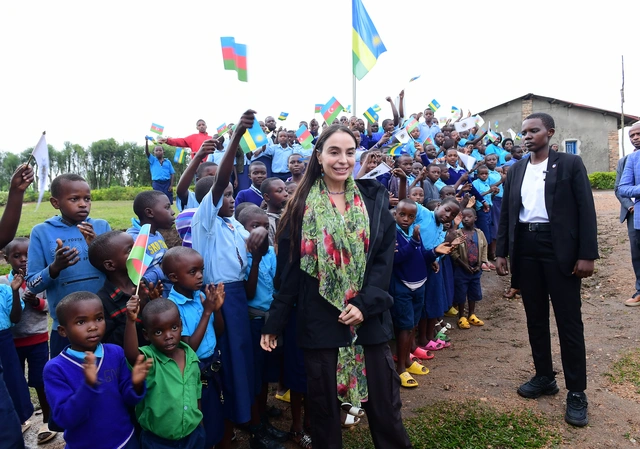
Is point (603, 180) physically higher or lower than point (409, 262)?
higher

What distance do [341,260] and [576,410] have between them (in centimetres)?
242

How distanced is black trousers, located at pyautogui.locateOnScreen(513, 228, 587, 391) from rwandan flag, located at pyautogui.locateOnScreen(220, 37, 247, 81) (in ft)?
8.45

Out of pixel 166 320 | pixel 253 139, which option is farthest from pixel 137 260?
pixel 253 139

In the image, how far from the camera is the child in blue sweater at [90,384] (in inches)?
83.4

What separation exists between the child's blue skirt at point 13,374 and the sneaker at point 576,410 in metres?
4.03

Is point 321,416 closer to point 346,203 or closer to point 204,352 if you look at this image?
point 204,352

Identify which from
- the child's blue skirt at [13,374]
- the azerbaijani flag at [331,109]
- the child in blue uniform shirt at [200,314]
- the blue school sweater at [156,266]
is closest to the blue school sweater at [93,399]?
the child in blue uniform shirt at [200,314]

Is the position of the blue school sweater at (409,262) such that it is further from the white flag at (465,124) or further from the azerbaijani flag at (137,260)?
the white flag at (465,124)

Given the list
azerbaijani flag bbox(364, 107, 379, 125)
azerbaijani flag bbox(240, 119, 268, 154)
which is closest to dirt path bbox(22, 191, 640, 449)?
azerbaijani flag bbox(240, 119, 268, 154)

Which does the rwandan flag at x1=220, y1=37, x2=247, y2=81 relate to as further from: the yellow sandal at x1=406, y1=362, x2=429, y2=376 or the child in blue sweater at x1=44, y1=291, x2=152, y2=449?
the yellow sandal at x1=406, y1=362, x2=429, y2=376

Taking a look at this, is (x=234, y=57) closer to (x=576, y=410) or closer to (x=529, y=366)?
(x=576, y=410)

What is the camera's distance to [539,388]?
387cm

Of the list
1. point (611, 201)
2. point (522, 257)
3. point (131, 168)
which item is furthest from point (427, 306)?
point (131, 168)

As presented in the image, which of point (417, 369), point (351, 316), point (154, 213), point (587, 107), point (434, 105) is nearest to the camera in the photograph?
point (351, 316)
